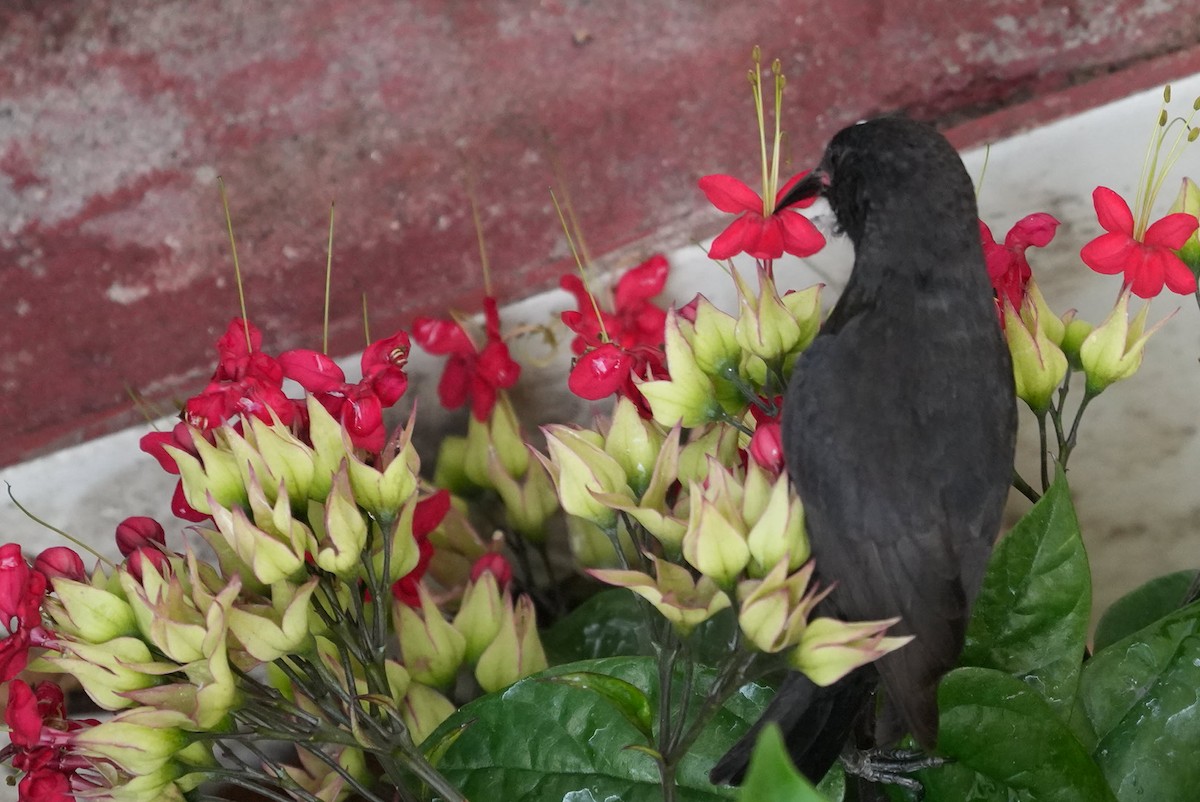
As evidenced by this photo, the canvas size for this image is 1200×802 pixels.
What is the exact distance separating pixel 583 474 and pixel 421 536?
0.62 feet

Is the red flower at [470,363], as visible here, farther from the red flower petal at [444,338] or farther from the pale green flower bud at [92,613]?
the pale green flower bud at [92,613]

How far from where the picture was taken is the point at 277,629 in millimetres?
536

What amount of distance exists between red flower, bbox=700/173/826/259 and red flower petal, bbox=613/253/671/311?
0.26m

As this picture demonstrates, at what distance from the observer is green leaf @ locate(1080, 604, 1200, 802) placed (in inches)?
23.5

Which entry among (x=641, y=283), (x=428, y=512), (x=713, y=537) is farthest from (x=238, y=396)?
(x=641, y=283)

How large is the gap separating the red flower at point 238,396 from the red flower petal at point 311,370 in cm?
1

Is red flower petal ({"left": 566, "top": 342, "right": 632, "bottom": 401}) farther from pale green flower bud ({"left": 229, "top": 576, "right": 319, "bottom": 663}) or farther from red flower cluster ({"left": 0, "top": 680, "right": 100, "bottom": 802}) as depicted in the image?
red flower cluster ({"left": 0, "top": 680, "right": 100, "bottom": 802})

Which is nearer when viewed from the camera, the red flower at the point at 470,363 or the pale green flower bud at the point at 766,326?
the pale green flower bud at the point at 766,326

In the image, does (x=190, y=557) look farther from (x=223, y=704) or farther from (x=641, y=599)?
(x=641, y=599)

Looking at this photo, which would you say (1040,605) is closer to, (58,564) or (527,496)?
(527,496)

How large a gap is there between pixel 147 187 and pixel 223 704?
0.50 metres

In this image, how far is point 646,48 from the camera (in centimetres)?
92

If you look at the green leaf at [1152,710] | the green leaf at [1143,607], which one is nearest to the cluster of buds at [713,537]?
the green leaf at [1152,710]

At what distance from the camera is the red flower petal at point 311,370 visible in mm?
623
